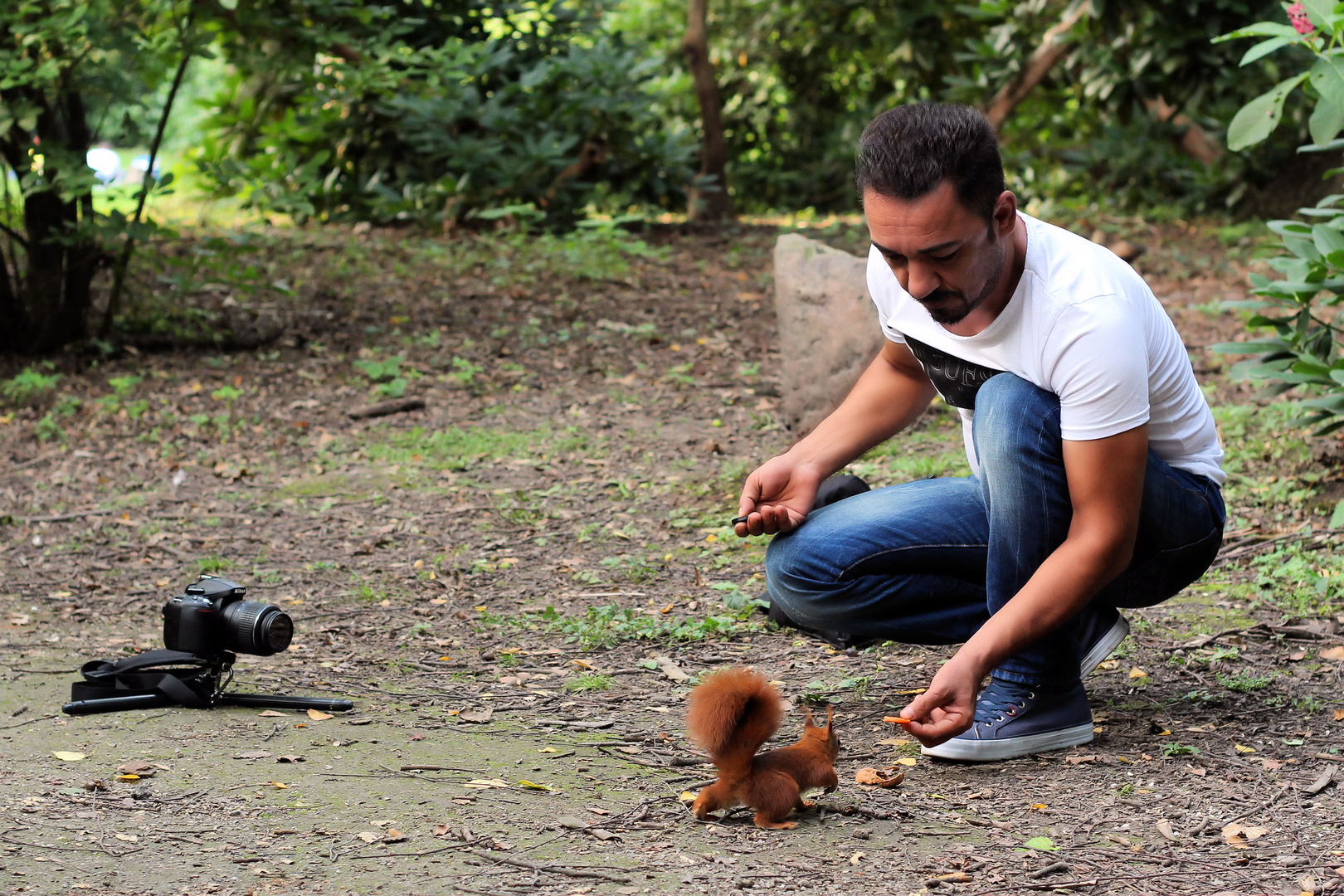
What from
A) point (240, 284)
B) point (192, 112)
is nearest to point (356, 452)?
point (240, 284)

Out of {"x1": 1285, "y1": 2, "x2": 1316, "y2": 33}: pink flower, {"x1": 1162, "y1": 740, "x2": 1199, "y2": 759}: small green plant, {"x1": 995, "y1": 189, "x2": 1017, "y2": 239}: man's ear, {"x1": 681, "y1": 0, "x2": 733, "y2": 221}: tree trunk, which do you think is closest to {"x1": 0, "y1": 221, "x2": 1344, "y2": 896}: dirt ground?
{"x1": 1162, "y1": 740, "x2": 1199, "y2": 759}: small green plant

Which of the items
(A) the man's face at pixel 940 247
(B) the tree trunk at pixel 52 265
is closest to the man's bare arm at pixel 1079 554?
(A) the man's face at pixel 940 247

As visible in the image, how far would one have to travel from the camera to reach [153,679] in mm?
2775

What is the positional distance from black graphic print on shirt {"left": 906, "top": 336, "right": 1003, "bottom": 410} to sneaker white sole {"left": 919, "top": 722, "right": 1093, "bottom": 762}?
675mm

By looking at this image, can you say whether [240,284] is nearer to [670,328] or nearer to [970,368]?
[670,328]

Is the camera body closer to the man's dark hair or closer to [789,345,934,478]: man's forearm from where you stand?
[789,345,934,478]: man's forearm

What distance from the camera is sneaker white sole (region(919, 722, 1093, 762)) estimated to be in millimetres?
2396

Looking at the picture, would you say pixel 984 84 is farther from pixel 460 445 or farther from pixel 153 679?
pixel 153 679

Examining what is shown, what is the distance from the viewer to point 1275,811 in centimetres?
214

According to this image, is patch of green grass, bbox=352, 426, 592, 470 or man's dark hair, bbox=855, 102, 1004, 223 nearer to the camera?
man's dark hair, bbox=855, 102, 1004, 223

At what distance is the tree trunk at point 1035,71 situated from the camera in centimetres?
922

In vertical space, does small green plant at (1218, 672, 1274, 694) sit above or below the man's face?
below

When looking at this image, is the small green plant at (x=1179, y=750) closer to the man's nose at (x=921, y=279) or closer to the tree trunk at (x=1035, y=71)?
the man's nose at (x=921, y=279)

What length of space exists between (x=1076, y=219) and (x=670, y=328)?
4372 millimetres
